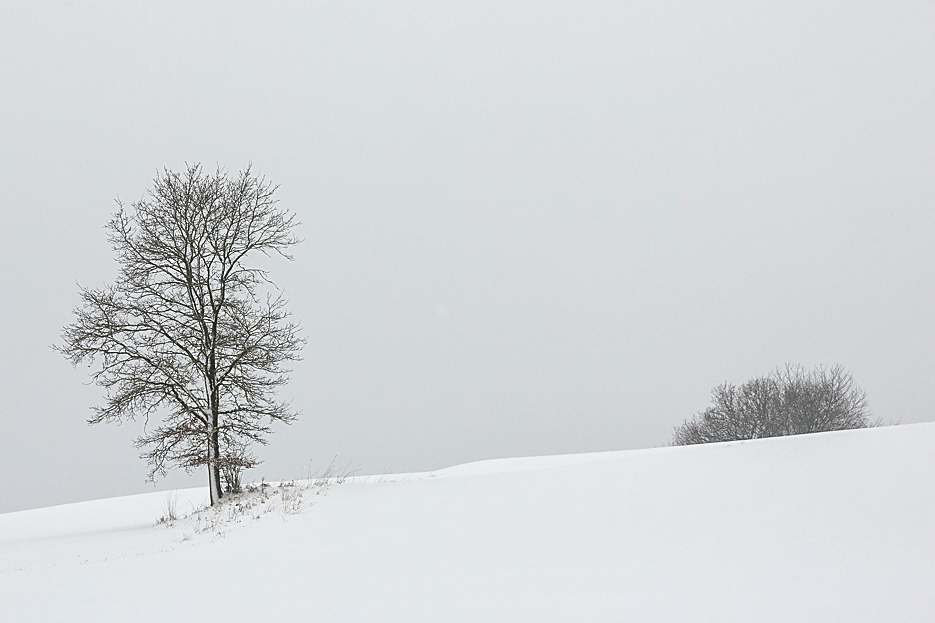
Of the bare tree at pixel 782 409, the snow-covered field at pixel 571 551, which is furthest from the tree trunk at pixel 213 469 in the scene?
the bare tree at pixel 782 409

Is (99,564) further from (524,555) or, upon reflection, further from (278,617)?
(524,555)

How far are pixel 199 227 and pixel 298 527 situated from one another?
10103 millimetres

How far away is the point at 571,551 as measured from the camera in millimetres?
7070

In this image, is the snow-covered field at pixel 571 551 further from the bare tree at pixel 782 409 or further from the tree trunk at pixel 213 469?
the bare tree at pixel 782 409

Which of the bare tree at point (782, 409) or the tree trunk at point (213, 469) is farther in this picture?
the bare tree at point (782, 409)

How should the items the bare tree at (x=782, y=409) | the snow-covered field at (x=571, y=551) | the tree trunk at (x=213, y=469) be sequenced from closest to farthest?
1. the snow-covered field at (x=571, y=551)
2. the tree trunk at (x=213, y=469)
3. the bare tree at (x=782, y=409)

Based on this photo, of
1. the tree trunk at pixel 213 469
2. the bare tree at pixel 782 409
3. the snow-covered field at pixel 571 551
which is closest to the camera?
the snow-covered field at pixel 571 551

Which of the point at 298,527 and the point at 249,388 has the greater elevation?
the point at 249,388

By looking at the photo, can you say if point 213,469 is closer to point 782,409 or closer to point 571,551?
point 571,551

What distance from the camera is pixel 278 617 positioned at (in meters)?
5.68

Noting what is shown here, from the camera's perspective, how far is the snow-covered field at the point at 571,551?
544 centimetres

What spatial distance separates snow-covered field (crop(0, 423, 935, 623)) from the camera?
5438 mm

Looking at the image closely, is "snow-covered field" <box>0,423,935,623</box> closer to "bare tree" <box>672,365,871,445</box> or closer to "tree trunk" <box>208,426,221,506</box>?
"tree trunk" <box>208,426,221,506</box>

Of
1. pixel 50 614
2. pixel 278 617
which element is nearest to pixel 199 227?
pixel 50 614
